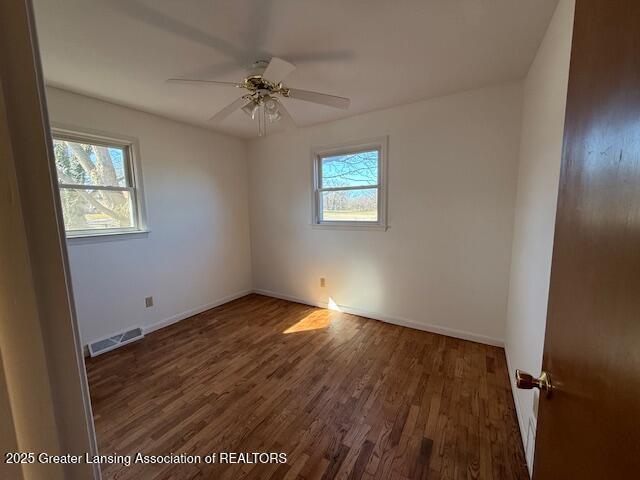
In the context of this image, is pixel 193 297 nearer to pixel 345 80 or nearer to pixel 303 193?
pixel 303 193

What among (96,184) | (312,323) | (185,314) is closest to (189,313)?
(185,314)

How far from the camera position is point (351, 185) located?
323cm

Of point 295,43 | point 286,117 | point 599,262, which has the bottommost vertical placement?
point 599,262

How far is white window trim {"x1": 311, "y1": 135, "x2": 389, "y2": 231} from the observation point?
9.59ft

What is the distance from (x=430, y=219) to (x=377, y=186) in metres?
0.69

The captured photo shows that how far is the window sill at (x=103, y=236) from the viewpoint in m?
2.38

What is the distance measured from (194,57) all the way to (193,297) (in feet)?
8.74

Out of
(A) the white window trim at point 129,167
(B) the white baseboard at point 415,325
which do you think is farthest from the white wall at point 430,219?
(A) the white window trim at point 129,167

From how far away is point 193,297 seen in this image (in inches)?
134

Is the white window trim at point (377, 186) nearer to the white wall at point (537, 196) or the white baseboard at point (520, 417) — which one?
the white wall at point (537, 196)

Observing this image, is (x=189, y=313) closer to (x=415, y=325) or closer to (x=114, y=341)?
(x=114, y=341)

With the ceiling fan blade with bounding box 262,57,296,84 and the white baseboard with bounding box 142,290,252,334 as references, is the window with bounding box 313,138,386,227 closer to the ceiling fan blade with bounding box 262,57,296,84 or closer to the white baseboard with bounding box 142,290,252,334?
the ceiling fan blade with bounding box 262,57,296,84

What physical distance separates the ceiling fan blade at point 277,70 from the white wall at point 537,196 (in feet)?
4.50

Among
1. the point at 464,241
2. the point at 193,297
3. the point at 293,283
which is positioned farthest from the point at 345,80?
the point at 193,297
